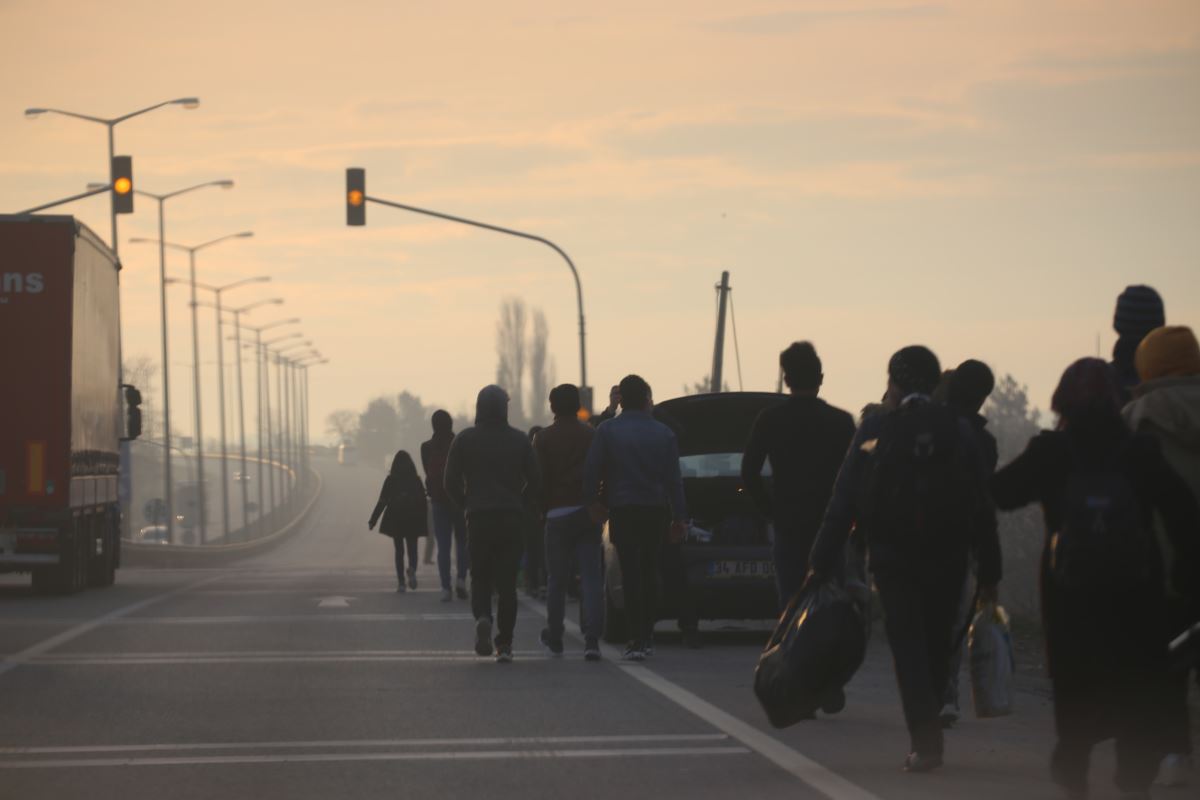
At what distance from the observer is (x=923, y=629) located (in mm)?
8945

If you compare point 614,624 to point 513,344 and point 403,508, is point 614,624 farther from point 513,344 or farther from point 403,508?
point 513,344

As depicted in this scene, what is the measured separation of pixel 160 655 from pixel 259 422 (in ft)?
376

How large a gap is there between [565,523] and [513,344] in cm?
12969

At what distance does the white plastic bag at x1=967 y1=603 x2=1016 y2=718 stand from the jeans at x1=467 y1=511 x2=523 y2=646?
5.93 metres

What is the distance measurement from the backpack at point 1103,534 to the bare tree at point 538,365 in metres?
134

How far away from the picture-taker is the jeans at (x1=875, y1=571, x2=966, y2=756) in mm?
8891

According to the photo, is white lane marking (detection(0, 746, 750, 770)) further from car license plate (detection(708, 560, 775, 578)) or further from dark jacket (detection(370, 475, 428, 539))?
dark jacket (detection(370, 475, 428, 539))

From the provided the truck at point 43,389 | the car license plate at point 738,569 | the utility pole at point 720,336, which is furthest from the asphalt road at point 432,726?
the utility pole at point 720,336

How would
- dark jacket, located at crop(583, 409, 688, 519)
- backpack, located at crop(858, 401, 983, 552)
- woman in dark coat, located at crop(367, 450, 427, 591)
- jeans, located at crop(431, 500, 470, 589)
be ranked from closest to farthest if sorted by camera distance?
1. backpack, located at crop(858, 401, 983, 552)
2. dark jacket, located at crop(583, 409, 688, 519)
3. jeans, located at crop(431, 500, 470, 589)
4. woman in dark coat, located at crop(367, 450, 427, 591)

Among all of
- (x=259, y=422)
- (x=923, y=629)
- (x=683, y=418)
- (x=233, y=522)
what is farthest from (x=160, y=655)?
(x=233, y=522)

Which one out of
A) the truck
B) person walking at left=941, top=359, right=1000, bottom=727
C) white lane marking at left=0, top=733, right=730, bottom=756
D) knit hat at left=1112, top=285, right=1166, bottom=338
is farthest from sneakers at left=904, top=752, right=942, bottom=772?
the truck

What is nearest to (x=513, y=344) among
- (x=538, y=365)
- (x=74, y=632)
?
(x=538, y=365)

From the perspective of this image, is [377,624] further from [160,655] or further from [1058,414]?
[1058,414]

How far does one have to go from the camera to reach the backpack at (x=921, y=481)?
28.8 feet
